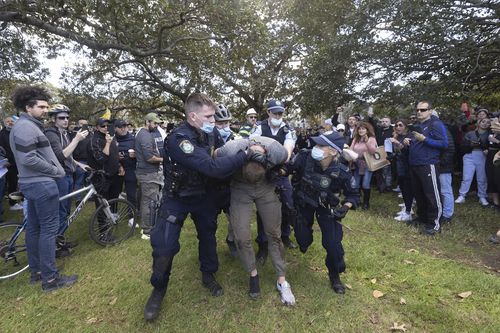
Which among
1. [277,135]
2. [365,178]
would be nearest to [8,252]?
[277,135]

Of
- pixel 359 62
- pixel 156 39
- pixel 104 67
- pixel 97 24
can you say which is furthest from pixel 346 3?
pixel 104 67

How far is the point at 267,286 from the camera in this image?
350 cm

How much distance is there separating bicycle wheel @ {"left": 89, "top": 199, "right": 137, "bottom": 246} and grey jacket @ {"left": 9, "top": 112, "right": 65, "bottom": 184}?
1.55m

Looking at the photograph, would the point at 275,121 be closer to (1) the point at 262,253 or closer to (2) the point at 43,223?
(1) the point at 262,253

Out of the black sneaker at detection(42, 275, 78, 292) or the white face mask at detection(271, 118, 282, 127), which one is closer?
the black sneaker at detection(42, 275, 78, 292)

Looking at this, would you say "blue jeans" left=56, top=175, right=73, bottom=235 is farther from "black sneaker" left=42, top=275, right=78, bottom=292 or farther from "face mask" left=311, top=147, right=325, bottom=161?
"face mask" left=311, top=147, right=325, bottom=161

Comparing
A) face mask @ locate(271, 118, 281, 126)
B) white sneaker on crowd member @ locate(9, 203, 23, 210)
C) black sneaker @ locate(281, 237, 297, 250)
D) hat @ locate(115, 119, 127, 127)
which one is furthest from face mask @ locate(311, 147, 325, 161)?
white sneaker on crowd member @ locate(9, 203, 23, 210)

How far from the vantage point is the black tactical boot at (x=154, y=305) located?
298 centimetres

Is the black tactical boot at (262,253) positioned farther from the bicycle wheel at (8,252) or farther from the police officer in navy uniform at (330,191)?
the bicycle wheel at (8,252)

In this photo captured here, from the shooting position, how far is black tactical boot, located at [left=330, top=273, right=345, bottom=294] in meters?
3.35

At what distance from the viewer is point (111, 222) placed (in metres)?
4.95

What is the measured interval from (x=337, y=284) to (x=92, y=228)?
3792 millimetres

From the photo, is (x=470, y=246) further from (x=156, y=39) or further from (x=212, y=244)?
(x=156, y=39)

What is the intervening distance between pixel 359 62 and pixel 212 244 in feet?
23.8
